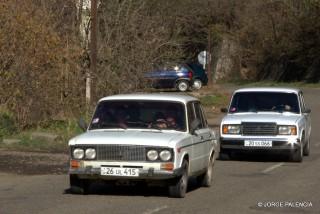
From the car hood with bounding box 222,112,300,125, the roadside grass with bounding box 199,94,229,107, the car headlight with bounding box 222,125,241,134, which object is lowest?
the roadside grass with bounding box 199,94,229,107

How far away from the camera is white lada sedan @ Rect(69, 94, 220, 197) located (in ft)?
41.2

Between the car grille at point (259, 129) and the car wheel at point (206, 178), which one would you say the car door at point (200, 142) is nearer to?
the car wheel at point (206, 178)

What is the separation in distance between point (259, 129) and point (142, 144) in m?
7.42

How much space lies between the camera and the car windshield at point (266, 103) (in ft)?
67.5

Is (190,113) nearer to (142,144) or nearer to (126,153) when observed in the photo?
(142,144)

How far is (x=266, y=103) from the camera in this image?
20.6 metres

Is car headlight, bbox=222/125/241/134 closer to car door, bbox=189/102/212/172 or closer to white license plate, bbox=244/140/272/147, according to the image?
white license plate, bbox=244/140/272/147

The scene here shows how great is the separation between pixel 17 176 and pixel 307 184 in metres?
5.17

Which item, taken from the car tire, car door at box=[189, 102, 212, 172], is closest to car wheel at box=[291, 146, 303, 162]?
the car tire

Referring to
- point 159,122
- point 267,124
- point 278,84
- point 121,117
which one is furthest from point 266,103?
point 278,84

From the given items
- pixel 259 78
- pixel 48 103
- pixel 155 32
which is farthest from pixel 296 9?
pixel 48 103

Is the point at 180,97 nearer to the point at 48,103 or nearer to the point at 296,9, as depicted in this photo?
the point at 48,103

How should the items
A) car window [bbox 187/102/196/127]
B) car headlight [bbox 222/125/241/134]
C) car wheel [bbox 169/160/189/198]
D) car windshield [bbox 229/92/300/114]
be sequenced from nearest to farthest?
car wheel [bbox 169/160/189/198], car window [bbox 187/102/196/127], car headlight [bbox 222/125/241/134], car windshield [bbox 229/92/300/114]

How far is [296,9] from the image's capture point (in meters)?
64.8
